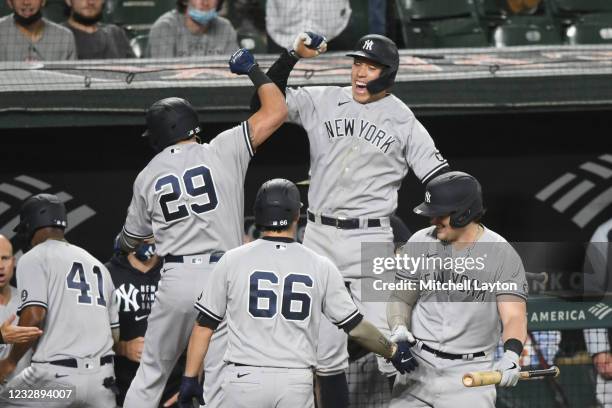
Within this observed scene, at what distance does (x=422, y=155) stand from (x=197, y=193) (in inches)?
43.8

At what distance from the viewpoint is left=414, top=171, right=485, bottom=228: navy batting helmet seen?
5.10 m

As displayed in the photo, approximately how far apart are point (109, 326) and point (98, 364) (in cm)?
22

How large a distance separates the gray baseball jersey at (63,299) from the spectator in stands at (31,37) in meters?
2.21

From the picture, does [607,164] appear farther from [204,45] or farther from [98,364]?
[98,364]

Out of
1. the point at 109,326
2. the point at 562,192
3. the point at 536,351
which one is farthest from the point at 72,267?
the point at 562,192

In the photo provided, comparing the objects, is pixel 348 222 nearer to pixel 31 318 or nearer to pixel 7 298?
pixel 31 318

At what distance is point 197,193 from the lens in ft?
18.7

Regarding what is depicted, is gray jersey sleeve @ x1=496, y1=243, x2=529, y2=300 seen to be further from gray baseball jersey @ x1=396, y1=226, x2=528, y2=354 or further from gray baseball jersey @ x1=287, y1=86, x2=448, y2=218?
gray baseball jersey @ x1=287, y1=86, x2=448, y2=218

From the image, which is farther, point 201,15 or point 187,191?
point 201,15

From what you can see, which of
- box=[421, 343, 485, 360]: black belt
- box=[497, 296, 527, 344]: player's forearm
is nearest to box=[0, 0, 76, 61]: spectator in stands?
box=[421, 343, 485, 360]: black belt

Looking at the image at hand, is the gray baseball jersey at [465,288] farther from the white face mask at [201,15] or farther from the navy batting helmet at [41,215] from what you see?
the white face mask at [201,15]

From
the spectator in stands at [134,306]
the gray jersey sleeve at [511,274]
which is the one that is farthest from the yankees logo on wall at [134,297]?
the gray jersey sleeve at [511,274]

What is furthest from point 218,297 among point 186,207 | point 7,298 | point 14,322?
point 7,298

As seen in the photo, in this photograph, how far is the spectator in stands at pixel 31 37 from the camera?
7.91 metres
